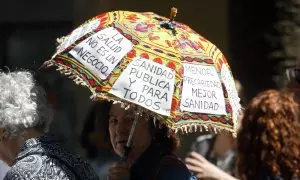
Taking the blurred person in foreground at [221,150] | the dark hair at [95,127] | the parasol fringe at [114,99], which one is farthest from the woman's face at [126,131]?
the dark hair at [95,127]

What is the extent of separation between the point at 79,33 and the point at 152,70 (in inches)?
16.2

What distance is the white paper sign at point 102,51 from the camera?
3.75 metres

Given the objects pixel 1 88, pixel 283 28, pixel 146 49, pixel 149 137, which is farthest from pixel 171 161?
pixel 283 28

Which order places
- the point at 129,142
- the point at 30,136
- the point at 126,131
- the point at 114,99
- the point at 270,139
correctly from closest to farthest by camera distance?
1. the point at 270,139
2. the point at 114,99
3. the point at 30,136
4. the point at 129,142
5. the point at 126,131

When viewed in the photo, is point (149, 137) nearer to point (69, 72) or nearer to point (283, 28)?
point (69, 72)

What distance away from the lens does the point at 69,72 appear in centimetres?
377

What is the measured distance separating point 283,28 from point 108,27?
12.2ft

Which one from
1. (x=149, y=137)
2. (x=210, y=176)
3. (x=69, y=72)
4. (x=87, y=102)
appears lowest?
(x=87, y=102)

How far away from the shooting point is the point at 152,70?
3.75m

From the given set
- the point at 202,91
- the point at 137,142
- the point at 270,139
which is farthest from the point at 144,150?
the point at 270,139

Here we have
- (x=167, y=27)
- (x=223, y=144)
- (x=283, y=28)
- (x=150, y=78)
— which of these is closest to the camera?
(x=150, y=78)

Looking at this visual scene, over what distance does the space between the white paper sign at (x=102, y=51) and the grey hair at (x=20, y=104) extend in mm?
232

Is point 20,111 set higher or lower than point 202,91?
lower

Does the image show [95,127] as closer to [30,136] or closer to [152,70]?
[30,136]
